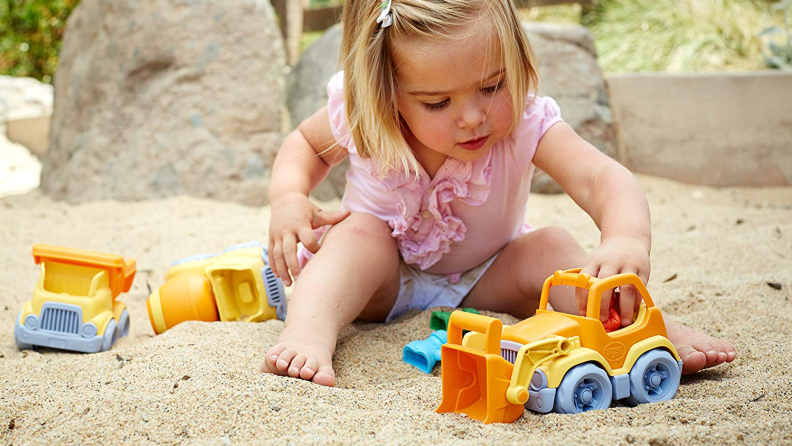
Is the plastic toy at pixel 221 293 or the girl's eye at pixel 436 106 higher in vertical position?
the girl's eye at pixel 436 106

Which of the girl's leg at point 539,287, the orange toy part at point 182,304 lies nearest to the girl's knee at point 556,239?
the girl's leg at point 539,287

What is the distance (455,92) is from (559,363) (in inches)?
27.0

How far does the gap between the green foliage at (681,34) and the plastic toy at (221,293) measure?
4.81 meters

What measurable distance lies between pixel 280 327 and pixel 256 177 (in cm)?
228

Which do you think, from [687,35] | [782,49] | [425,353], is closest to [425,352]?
[425,353]

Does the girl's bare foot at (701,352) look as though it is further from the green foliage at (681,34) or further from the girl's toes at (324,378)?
the green foliage at (681,34)

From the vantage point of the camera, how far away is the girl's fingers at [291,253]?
1.73 m

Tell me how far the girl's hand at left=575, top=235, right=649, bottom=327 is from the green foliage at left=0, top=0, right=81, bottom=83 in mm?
8678

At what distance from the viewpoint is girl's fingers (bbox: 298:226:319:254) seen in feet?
5.68

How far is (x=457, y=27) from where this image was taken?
1.58 meters

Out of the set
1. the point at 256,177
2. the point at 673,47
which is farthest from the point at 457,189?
the point at 673,47

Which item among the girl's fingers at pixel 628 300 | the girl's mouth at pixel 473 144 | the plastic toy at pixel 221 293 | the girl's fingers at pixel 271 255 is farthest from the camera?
the plastic toy at pixel 221 293

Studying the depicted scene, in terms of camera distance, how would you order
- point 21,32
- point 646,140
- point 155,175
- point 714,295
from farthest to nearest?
point 21,32 → point 646,140 → point 155,175 → point 714,295

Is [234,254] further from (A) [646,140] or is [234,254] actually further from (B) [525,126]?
(A) [646,140]
